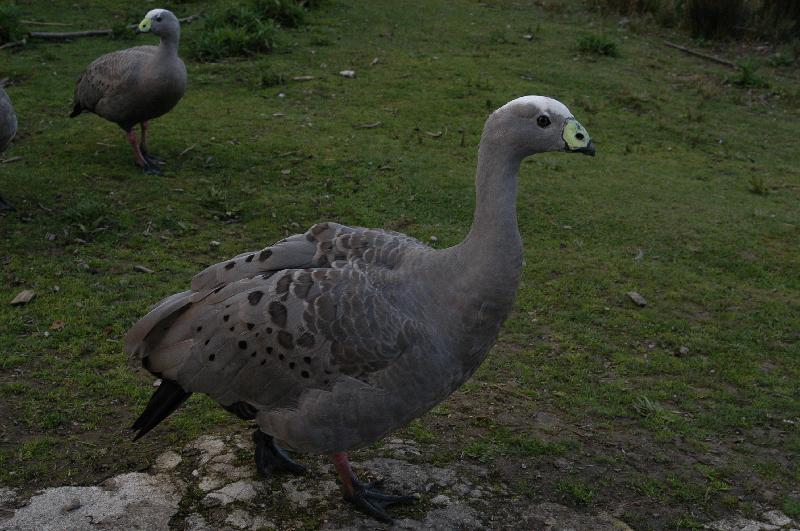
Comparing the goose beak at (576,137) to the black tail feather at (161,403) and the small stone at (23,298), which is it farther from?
the small stone at (23,298)

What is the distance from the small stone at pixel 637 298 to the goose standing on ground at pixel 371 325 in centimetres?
286

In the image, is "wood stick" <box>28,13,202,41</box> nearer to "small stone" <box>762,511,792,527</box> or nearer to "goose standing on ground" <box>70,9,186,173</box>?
"goose standing on ground" <box>70,9,186,173</box>

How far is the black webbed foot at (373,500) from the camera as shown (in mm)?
3814

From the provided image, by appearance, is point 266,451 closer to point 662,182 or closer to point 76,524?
point 76,524

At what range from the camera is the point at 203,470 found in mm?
4082

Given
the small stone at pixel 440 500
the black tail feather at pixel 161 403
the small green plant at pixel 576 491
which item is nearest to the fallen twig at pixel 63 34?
the black tail feather at pixel 161 403

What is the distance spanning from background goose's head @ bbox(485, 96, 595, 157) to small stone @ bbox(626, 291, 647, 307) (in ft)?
9.46

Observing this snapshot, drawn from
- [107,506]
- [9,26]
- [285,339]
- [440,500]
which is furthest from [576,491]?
[9,26]

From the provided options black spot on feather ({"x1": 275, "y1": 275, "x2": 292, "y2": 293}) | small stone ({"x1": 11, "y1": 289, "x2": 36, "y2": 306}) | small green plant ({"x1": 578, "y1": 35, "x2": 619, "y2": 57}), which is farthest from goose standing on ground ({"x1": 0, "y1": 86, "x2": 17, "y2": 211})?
small green plant ({"x1": 578, "y1": 35, "x2": 619, "y2": 57})

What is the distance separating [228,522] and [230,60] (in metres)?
8.24

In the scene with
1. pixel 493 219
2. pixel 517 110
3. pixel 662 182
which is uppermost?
pixel 517 110

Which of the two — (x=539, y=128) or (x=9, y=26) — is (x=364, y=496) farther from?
(x=9, y=26)

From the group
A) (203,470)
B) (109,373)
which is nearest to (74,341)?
(109,373)

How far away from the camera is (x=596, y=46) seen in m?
12.1
